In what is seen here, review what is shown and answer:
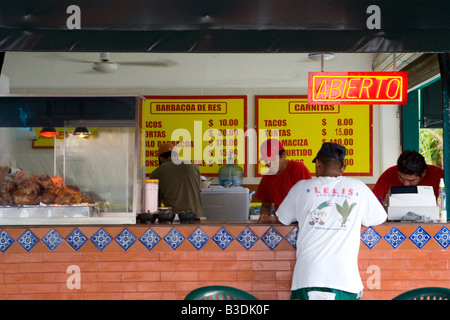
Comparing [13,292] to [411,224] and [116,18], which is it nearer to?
[116,18]

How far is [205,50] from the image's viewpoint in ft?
13.6

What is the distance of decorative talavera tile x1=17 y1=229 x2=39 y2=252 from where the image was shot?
4.21 m

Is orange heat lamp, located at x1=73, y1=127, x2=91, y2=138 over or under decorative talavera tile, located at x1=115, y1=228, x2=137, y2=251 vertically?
over

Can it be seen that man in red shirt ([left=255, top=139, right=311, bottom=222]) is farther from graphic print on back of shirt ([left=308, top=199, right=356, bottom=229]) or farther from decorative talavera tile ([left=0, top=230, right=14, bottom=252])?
decorative talavera tile ([left=0, top=230, right=14, bottom=252])

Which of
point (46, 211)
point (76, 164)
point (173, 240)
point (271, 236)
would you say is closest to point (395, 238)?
point (271, 236)

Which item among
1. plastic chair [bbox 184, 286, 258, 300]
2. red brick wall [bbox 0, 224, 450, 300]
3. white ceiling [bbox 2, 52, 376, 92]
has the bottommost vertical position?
red brick wall [bbox 0, 224, 450, 300]

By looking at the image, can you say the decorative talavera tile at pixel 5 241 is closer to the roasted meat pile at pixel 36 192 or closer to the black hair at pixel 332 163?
the roasted meat pile at pixel 36 192

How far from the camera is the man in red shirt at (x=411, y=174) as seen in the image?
15.0ft

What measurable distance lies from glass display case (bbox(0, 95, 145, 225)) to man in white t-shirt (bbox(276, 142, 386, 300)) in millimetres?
1462

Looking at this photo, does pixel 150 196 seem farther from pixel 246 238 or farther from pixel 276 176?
pixel 276 176

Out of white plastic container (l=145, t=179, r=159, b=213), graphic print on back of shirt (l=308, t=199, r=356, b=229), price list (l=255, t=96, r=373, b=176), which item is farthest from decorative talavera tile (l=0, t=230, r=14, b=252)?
price list (l=255, t=96, r=373, b=176)

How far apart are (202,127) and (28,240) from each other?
4.35m

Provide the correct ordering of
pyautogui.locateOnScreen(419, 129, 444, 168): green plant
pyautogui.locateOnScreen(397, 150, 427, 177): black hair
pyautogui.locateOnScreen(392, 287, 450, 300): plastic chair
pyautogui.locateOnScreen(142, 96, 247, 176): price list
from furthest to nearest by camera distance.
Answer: pyautogui.locateOnScreen(419, 129, 444, 168): green plant, pyautogui.locateOnScreen(142, 96, 247, 176): price list, pyautogui.locateOnScreen(397, 150, 427, 177): black hair, pyautogui.locateOnScreen(392, 287, 450, 300): plastic chair
